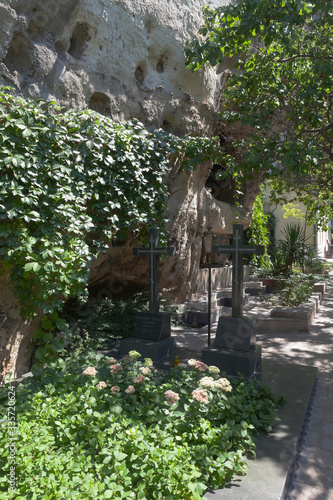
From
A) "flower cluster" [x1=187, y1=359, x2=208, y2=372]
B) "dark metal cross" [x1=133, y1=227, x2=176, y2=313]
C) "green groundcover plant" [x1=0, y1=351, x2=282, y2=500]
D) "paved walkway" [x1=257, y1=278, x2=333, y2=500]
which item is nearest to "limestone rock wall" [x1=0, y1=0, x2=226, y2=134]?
"dark metal cross" [x1=133, y1=227, x2=176, y2=313]

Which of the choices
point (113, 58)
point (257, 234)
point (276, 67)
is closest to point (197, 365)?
point (113, 58)

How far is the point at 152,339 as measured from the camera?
19.0 feet

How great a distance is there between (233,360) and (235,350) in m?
0.21

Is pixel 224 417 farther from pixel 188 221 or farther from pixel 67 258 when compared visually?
pixel 188 221

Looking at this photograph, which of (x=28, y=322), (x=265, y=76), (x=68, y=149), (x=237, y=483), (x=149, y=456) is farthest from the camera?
(x=265, y=76)

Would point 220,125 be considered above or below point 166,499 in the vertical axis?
above

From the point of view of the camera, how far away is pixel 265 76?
8.23m

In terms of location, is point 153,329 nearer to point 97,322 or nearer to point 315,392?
point 97,322

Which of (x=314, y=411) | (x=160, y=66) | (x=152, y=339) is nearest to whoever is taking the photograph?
(x=314, y=411)

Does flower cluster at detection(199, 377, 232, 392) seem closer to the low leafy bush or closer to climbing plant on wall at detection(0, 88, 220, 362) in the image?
climbing plant on wall at detection(0, 88, 220, 362)

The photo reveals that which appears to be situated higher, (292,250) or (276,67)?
(276,67)

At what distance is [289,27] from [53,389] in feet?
20.0

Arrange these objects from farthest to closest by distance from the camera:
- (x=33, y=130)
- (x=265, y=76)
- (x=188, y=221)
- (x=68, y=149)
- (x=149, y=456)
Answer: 1. (x=188, y=221)
2. (x=265, y=76)
3. (x=68, y=149)
4. (x=33, y=130)
5. (x=149, y=456)

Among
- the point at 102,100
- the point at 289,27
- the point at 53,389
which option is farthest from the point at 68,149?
the point at 289,27
